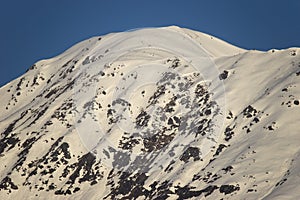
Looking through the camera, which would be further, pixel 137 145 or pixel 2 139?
pixel 2 139

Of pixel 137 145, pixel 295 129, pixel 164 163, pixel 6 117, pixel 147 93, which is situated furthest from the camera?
pixel 6 117

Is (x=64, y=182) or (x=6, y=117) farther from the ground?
(x=6, y=117)

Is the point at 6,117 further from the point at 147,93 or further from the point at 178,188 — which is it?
the point at 178,188

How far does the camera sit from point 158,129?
368 ft

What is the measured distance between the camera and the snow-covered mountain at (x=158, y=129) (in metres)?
91.5

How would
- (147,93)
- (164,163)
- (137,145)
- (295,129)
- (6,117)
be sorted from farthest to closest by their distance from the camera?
(6,117) → (147,93) → (137,145) → (164,163) → (295,129)

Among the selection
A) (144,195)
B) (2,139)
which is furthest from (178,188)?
(2,139)

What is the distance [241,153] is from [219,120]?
45.1 feet

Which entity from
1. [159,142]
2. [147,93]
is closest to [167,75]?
[147,93]

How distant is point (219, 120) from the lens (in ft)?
349

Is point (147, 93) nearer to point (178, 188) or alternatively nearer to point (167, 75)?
point (167, 75)

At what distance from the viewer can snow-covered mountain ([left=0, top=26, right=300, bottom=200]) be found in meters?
91.5

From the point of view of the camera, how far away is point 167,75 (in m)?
129

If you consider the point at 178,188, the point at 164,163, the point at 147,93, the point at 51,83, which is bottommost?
the point at 178,188
